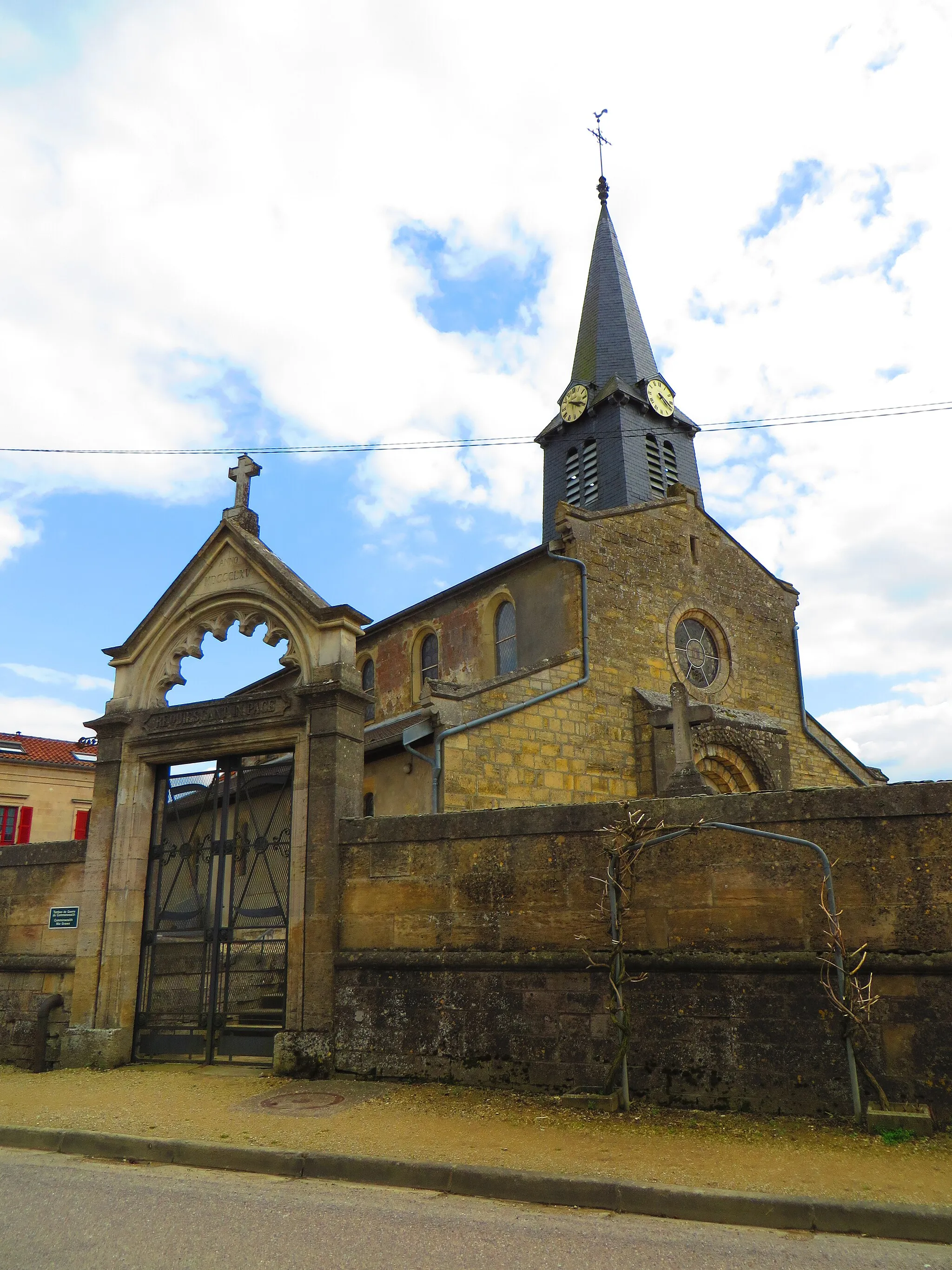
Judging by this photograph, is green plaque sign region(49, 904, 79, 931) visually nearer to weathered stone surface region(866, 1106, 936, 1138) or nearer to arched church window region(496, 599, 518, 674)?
weathered stone surface region(866, 1106, 936, 1138)

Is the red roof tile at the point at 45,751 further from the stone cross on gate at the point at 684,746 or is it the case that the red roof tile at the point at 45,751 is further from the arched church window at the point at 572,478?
the stone cross on gate at the point at 684,746

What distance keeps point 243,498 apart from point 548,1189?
819cm

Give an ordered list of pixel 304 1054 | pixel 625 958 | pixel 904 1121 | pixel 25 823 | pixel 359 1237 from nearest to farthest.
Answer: pixel 359 1237
pixel 904 1121
pixel 625 958
pixel 304 1054
pixel 25 823

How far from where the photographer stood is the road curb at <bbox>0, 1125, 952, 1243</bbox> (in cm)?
484

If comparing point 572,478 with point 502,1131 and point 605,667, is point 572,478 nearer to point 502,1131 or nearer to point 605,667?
point 605,667

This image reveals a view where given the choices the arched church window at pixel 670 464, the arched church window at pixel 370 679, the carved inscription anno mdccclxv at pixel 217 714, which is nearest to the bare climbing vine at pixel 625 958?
the carved inscription anno mdccclxv at pixel 217 714

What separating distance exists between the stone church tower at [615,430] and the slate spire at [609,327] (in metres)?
0.03

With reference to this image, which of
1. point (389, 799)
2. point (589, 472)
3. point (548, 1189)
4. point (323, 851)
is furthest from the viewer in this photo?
point (589, 472)

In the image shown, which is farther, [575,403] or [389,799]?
[575,403]

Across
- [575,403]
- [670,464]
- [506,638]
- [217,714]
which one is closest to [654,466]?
[670,464]

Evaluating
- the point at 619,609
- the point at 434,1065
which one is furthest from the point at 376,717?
the point at 434,1065

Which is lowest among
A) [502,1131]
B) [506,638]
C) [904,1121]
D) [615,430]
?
[502,1131]

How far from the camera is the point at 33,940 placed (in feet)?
35.6

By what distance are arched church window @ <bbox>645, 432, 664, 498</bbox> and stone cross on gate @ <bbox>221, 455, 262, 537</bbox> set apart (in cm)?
1362
